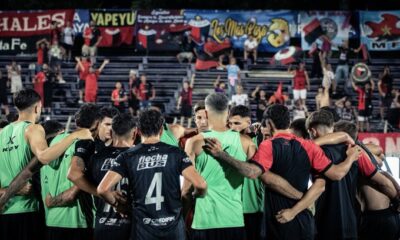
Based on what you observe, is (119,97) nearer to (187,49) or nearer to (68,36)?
(187,49)

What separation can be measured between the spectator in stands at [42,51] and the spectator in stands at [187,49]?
503cm

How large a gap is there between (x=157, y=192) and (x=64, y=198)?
1181mm

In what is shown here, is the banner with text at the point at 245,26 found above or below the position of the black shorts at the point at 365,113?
above

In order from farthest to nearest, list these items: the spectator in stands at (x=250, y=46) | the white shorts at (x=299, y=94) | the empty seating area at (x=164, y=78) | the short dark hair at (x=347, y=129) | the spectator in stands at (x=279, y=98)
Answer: the spectator in stands at (x=250, y=46), the empty seating area at (x=164, y=78), the white shorts at (x=299, y=94), the spectator in stands at (x=279, y=98), the short dark hair at (x=347, y=129)

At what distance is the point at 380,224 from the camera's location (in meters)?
7.31

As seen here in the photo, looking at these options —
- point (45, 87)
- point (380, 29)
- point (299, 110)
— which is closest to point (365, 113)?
point (299, 110)

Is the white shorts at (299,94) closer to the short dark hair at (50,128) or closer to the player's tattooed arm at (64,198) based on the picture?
the short dark hair at (50,128)

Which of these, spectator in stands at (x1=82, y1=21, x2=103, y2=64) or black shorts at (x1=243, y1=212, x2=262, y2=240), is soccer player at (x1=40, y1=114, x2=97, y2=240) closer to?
black shorts at (x1=243, y1=212, x2=262, y2=240)

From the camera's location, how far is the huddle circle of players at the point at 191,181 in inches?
240

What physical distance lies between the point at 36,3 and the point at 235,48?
1251cm

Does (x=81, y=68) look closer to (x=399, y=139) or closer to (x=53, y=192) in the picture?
(x=399, y=139)

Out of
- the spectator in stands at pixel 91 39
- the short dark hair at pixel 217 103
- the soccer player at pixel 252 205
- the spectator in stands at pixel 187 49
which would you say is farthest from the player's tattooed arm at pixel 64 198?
the spectator in stands at pixel 91 39

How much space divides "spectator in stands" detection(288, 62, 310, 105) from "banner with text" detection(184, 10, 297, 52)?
1508 mm

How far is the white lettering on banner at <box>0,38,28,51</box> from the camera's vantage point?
28531mm
